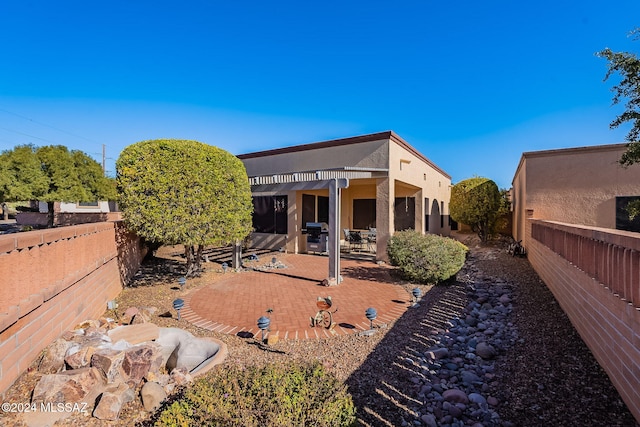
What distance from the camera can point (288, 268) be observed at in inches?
402

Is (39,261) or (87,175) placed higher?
(87,175)

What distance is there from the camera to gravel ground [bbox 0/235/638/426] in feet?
9.80

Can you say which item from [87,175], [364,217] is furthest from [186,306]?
[87,175]

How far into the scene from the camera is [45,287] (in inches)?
155

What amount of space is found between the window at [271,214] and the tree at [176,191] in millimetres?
5639

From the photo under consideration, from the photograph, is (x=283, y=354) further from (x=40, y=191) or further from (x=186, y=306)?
(x=40, y=191)

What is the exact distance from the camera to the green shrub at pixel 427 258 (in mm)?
7785

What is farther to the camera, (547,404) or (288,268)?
(288,268)

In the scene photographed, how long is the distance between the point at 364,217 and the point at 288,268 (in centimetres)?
695

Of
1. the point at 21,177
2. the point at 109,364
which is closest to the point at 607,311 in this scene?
the point at 109,364

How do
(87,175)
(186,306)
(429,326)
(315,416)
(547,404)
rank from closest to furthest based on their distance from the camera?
(315,416) → (547,404) → (429,326) → (186,306) → (87,175)

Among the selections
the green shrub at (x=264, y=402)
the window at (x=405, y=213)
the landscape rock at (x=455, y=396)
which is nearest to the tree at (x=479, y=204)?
the window at (x=405, y=213)

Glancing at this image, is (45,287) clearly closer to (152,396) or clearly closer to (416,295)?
(152,396)

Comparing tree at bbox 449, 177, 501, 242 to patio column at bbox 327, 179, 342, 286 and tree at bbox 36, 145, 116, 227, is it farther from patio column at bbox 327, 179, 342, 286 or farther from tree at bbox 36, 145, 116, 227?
tree at bbox 36, 145, 116, 227
